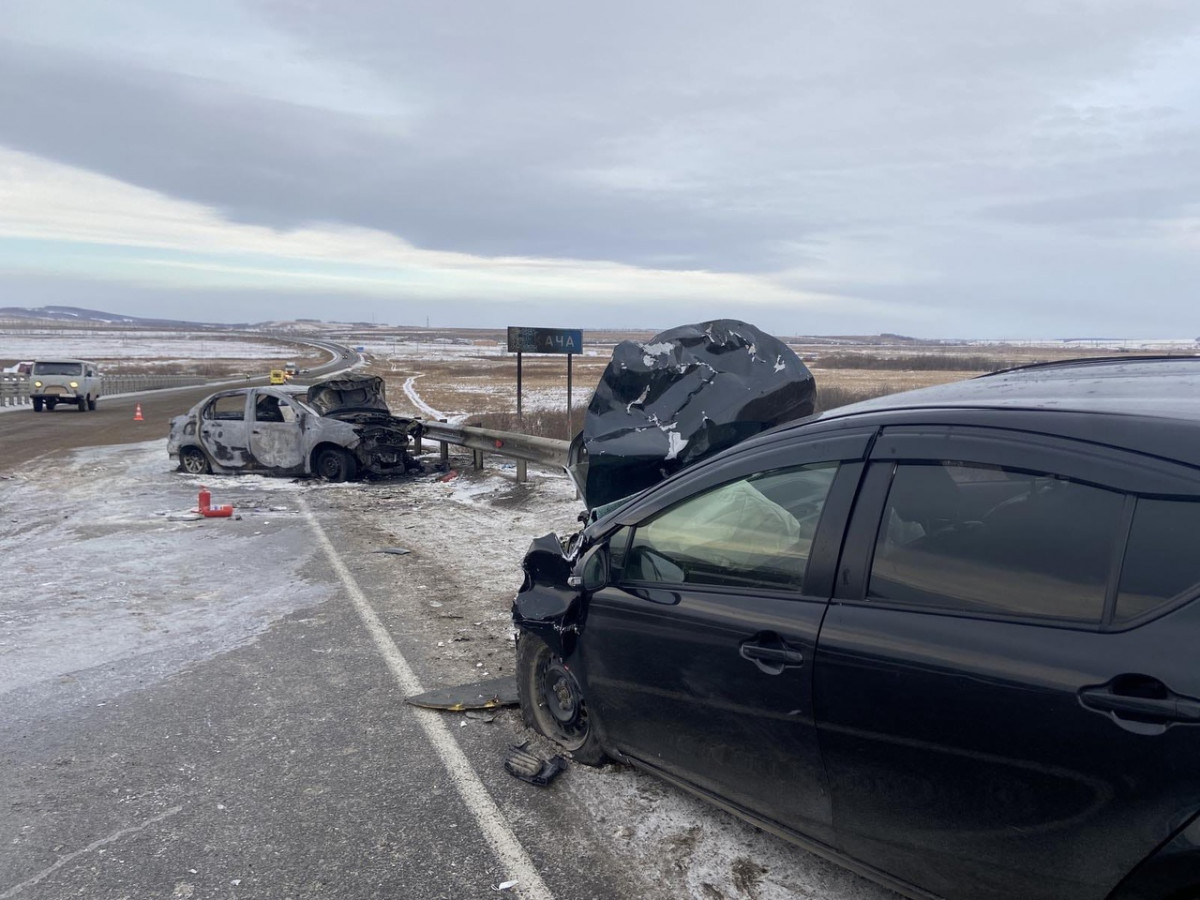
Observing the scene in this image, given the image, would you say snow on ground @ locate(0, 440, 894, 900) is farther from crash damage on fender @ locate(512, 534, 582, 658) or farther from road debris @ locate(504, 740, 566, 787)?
crash damage on fender @ locate(512, 534, 582, 658)

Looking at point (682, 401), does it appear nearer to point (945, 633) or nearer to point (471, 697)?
point (471, 697)

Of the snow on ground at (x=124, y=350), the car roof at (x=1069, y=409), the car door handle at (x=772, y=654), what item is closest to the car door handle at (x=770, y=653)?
the car door handle at (x=772, y=654)

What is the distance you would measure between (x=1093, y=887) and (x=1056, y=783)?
258 millimetres

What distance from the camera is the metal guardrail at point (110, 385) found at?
3142 centimetres

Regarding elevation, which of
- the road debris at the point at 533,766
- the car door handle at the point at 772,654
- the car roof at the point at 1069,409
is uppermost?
the car roof at the point at 1069,409

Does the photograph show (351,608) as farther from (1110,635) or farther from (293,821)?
(1110,635)

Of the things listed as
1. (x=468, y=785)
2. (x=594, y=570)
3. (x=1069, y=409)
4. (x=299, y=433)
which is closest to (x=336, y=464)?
(x=299, y=433)

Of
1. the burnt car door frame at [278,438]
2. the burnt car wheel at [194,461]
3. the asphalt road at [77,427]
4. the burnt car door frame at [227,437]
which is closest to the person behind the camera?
the burnt car door frame at [278,438]

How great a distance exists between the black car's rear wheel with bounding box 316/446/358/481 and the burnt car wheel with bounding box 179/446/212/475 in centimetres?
232

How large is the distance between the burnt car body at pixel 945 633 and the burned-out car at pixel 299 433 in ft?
35.0

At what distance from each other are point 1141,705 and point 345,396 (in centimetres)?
1345

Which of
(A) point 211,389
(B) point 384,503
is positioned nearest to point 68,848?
(B) point 384,503

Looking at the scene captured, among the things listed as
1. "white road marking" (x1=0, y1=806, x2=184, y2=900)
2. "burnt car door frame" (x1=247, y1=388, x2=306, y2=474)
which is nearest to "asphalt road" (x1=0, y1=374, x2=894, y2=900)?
"white road marking" (x1=0, y1=806, x2=184, y2=900)

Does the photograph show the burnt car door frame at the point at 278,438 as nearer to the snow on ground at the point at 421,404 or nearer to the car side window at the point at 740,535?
the snow on ground at the point at 421,404
